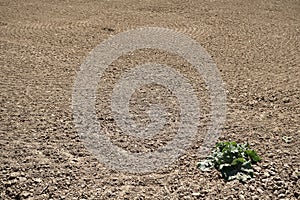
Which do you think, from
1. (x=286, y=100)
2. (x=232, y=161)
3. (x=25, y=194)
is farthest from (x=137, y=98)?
(x=25, y=194)

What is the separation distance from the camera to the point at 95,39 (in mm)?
6117

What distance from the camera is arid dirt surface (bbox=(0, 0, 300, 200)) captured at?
293cm

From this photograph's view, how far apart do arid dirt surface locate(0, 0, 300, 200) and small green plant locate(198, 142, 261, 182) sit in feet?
0.20

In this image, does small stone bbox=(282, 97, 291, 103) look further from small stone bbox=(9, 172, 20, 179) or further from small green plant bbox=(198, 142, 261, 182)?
small stone bbox=(9, 172, 20, 179)

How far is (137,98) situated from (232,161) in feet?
4.75

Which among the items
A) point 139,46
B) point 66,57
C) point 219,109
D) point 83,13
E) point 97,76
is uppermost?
point 83,13

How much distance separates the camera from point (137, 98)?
13.9ft

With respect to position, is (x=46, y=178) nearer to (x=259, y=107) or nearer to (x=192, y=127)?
(x=192, y=127)

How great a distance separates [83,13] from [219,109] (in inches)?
170

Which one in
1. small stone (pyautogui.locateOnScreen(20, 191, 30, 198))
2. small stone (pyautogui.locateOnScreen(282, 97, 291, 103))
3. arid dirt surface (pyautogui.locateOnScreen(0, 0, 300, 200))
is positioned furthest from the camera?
small stone (pyautogui.locateOnScreen(282, 97, 291, 103))

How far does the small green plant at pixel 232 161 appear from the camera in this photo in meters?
3.02

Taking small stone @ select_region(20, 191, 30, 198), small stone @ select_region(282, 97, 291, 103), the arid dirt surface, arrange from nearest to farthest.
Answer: small stone @ select_region(20, 191, 30, 198) → the arid dirt surface → small stone @ select_region(282, 97, 291, 103)

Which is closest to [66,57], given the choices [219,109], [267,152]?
[219,109]

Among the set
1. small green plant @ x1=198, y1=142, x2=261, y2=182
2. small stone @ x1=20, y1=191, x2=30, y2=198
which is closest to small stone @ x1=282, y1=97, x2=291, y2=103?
small green plant @ x1=198, y1=142, x2=261, y2=182
